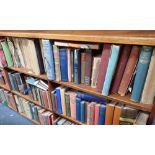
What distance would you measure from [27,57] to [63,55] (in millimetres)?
473

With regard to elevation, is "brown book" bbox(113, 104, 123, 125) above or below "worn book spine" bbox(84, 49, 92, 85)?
below

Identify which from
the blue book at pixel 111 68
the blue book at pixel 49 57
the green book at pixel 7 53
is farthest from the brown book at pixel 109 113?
the green book at pixel 7 53

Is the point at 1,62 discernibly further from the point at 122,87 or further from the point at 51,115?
the point at 122,87

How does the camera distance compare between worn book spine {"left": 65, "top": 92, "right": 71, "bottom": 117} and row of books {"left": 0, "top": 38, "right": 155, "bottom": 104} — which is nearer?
row of books {"left": 0, "top": 38, "right": 155, "bottom": 104}

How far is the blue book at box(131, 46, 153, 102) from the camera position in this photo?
2.20 feet

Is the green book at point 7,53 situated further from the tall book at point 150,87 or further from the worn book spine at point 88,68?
the tall book at point 150,87

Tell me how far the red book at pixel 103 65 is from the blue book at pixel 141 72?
0.17 metres

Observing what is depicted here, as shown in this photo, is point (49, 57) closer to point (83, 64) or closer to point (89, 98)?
point (83, 64)

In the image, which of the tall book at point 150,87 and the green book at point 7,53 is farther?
the green book at point 7,53

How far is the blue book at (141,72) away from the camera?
671mm

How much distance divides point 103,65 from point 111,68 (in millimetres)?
57

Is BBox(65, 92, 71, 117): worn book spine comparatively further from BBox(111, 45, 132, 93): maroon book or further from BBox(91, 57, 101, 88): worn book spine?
BBox(111, 45, 132, 93): maroon book

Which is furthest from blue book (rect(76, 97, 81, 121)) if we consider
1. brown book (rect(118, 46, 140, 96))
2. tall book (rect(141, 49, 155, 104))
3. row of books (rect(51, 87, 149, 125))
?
tall book (rect(141, 49, 155, 104))

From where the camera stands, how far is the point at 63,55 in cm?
99
